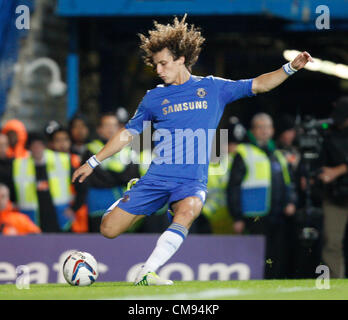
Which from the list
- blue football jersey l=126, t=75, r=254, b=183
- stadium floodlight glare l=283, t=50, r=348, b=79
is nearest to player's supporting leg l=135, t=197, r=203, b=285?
blue football jersey l=126, t=75, r=254, b=183

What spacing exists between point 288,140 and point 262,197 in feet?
5.25

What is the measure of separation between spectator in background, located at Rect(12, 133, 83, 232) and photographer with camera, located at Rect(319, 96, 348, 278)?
2.63 metres

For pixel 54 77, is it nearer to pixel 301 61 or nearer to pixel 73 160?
pixel 73 160

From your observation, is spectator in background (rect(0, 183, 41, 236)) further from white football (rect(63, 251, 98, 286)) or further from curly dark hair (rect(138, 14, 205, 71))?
curly dark hair (rect(138, 14, 205, 71))

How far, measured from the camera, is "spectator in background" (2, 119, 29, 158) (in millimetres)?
11875

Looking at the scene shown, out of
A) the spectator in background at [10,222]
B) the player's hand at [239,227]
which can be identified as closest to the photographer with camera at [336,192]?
the player's hand at [239,227]

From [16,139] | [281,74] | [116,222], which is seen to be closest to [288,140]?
[16,139]

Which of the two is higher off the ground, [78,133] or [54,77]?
[54,77]

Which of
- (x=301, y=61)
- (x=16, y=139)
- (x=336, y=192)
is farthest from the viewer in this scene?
(x=16, y=139)

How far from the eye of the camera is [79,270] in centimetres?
830

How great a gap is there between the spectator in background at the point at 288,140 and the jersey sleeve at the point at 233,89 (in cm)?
304

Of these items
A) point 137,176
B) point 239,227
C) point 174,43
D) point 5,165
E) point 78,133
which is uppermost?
point 174,43
